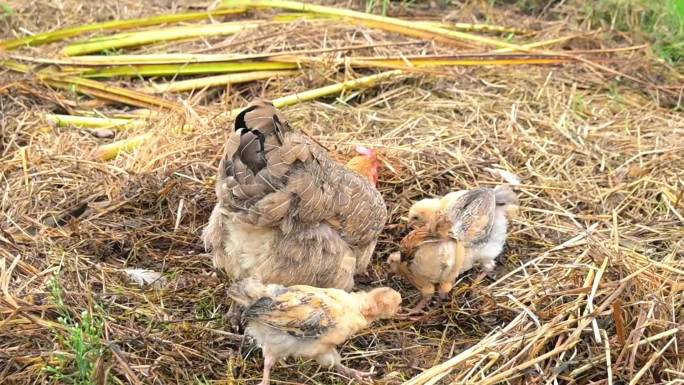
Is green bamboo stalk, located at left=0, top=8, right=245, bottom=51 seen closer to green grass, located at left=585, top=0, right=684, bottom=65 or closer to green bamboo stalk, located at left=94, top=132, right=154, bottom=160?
green bamboo stalk, located at left=94, top=132, right=154, bottom=160

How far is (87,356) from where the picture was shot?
11.0ft

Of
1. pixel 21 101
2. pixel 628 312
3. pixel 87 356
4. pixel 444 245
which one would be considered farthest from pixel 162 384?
pixel 21 101

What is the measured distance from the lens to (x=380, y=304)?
381cm

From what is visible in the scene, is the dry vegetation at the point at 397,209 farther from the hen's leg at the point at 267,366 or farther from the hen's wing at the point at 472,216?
the hen's wing at the point at 472,216

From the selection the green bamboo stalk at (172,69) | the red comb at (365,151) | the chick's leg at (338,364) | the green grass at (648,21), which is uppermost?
the green grass at (648,21)

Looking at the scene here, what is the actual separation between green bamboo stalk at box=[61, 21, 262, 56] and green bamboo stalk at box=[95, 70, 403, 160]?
1104 mm

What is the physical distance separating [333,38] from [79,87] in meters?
2.00

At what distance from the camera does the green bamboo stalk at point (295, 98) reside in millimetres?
5352

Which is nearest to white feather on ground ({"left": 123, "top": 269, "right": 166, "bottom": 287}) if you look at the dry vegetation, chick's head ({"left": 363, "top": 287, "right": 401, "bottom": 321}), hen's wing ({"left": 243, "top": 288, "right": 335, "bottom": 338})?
the dry vegetation

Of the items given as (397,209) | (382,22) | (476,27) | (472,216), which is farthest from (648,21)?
(472,216)

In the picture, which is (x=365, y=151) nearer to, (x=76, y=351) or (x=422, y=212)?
(x=422, y=212)

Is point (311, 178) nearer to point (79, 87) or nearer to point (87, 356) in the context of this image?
point (87, 356)

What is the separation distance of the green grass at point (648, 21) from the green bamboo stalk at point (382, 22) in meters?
1.21

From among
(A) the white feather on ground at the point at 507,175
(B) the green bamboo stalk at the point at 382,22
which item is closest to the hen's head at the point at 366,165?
(A) the white feather on ground at the point at 507,175
